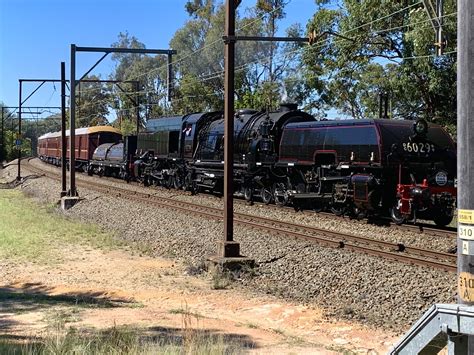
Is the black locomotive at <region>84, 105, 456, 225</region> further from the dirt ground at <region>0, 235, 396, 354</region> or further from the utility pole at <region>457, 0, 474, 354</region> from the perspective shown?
the utility pole at <region>457, 0, 474, 354</region>

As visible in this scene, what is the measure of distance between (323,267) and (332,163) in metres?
7.49

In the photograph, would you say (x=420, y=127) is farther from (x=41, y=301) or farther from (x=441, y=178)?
(x=41, y=301)

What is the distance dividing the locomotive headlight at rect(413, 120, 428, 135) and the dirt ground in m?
7.32

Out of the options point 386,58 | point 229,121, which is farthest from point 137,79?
point 229,121

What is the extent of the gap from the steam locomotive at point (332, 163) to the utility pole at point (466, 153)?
11622 mm

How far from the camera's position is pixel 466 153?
3.18 metres

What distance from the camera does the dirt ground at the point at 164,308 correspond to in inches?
277

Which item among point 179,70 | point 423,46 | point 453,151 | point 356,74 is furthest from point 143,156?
point 179,70

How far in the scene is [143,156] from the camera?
32688 millimetres

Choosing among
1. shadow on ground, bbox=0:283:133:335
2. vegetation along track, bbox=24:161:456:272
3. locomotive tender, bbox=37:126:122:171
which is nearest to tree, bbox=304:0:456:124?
vegetation along track, bbox=24:161:456:272

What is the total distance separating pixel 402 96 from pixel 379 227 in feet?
43.1

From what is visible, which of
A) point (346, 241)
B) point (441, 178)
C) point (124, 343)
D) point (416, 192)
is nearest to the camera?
point (124, 343)

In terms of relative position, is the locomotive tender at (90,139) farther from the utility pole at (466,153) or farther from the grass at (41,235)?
the utility pole at (466,153)

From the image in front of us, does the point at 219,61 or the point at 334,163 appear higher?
the point at 219,61
